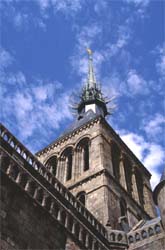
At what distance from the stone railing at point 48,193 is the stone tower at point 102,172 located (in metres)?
3.45

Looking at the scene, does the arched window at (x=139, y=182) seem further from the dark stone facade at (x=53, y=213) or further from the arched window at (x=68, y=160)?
the dark stone facade at (x=53, y=213)

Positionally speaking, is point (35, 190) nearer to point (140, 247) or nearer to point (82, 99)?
point (140, 247)

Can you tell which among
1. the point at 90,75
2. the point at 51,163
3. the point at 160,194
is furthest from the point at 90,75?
the point at 160,194

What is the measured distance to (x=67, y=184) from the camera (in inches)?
890

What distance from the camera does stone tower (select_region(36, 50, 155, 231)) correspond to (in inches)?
770

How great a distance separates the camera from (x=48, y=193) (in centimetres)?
1205

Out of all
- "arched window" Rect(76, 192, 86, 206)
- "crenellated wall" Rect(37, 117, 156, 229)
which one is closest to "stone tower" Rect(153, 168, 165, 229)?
"crenellated wall" Rect(37, 117, 156, 229)

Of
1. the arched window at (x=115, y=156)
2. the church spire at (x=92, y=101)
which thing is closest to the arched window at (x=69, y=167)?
the arched window at (x=115, y=156)

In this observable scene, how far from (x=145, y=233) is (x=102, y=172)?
6439mm

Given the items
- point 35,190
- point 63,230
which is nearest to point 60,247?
point 63,230

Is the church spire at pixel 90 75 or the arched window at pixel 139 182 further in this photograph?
the church spire at pixel 90 75

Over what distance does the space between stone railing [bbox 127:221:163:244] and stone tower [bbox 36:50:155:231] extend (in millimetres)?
2366

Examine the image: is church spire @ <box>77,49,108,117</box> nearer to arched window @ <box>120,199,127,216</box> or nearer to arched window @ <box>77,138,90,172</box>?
arched window @ <box>77,138,90,172</box>

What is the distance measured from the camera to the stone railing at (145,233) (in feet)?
47.8
